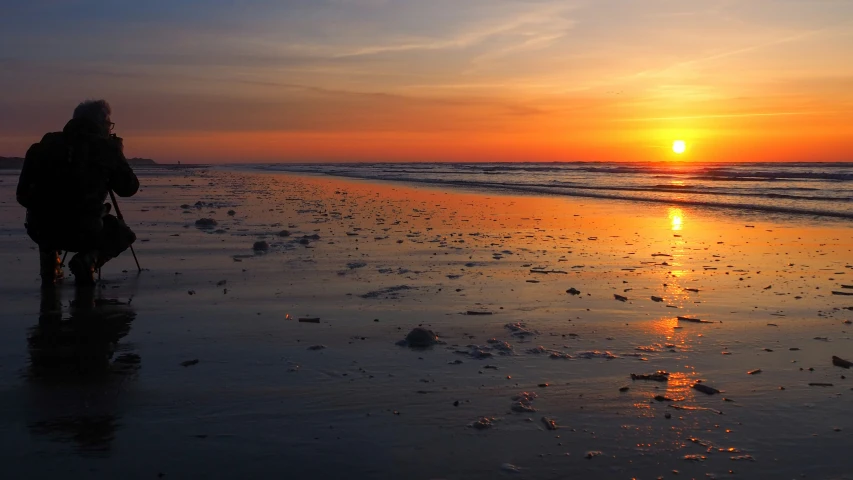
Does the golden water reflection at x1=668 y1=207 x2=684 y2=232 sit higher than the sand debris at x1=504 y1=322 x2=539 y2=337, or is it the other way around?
the golden water reflection at x1=668 y1=207 x2=684 y2=232

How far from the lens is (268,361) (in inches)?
200

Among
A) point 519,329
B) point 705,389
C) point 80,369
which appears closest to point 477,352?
point 519,329

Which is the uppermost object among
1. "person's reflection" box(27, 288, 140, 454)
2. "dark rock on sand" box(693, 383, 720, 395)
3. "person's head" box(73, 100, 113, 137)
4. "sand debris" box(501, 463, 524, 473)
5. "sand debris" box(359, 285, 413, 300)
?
"person's head" box(73, 100, 113, 137)

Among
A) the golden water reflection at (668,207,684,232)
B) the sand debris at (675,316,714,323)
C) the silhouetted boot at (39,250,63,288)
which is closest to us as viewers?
the sand debris at (675,316,714,323)

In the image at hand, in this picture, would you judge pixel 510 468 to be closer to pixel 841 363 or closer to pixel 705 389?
pixel 705 389

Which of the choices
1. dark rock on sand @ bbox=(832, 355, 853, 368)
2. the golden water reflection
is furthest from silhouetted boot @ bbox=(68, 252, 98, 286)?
the golden water reflection

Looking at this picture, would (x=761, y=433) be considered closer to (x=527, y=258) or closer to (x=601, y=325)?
(x=601, y=325)

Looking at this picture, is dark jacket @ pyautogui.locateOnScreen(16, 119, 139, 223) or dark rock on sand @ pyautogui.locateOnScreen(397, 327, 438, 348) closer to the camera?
dark rock on sand @ pyautogui.locateOnScreen(397, 327, 438, 348)

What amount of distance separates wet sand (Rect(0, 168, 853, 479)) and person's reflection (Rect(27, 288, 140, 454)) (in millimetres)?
20

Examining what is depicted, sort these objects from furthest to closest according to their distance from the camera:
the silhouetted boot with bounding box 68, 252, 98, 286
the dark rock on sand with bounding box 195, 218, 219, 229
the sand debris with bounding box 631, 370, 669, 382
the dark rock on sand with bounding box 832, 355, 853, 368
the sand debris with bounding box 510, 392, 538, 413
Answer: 1. the dark rock on sand with bounding box 195, 218, 219, 229
2. the silhouetted boot with bounding box 68, 252, 98, 286
3. the dark rock on sand with bounding box 832, 355, 853, 368
4. the sand debris with bounding box 631, 370, 669, 382
5. the sand debris with bounding box 510, 392, 538, 413

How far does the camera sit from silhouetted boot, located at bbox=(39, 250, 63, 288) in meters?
7.84

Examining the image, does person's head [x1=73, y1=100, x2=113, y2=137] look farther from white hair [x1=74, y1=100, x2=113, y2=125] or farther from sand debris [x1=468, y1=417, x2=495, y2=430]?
sand debris [x1=468, y1=417, x2=495, y2=430]

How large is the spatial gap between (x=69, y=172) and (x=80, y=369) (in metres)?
3.35

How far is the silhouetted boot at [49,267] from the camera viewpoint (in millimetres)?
7844
